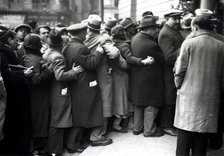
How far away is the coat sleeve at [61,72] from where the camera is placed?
487cm

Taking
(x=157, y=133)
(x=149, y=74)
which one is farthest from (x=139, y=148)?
(x=149, y=74)

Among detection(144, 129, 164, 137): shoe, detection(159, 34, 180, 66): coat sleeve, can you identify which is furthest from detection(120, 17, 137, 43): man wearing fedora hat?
detection(144, 129, 164, 137): shoe

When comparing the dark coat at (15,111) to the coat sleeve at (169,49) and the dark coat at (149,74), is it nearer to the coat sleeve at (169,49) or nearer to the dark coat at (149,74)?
the dark coat at (149,74)

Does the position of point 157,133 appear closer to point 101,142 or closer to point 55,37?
point 101,142

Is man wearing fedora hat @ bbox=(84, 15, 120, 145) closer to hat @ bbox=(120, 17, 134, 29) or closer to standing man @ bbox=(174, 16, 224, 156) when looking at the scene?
hat @ bbox=(120, 17, 134, 29)

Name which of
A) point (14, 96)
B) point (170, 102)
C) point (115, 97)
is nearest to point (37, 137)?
point (14, 96)

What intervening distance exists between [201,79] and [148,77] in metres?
1.50

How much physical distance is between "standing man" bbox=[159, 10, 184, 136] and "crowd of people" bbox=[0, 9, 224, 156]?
0.06 ft

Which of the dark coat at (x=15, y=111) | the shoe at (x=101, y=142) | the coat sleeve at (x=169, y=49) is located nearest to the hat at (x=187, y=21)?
the coat sleeve at (x=169, y=49)

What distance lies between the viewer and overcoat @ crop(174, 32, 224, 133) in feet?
13.6

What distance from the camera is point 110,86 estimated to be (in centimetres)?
558

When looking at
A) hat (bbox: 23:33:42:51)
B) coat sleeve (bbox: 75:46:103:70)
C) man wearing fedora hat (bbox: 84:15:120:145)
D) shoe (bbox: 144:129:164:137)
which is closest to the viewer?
hat (bbox: 23:33:42:51)

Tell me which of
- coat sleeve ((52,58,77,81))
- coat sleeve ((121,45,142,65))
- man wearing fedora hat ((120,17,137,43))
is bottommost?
coat sleeve ((52,58,77,81))

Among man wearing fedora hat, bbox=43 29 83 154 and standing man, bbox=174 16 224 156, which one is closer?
standing man, bbox=174 16 224 156
